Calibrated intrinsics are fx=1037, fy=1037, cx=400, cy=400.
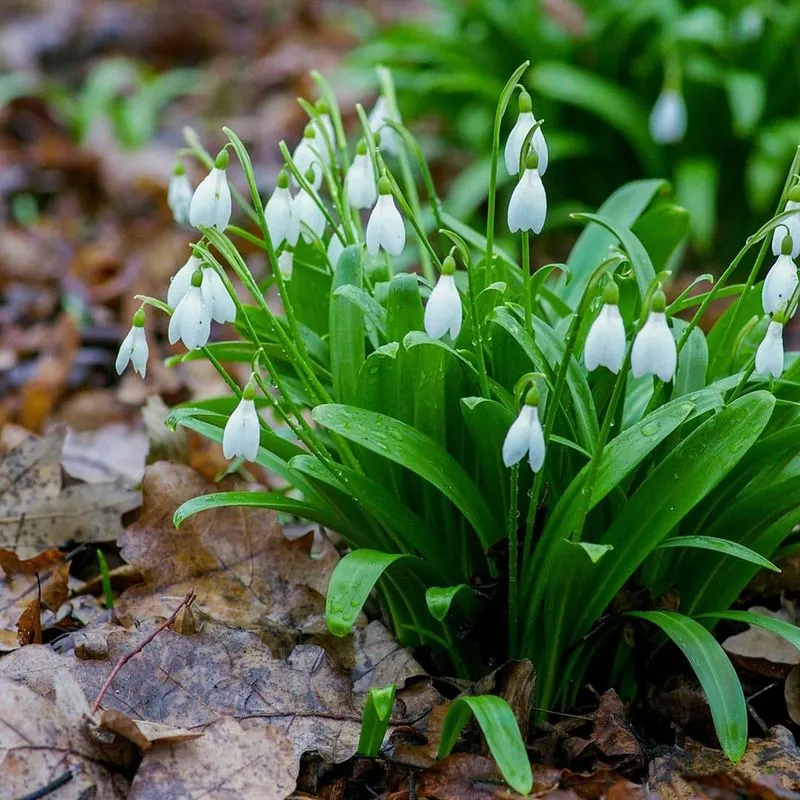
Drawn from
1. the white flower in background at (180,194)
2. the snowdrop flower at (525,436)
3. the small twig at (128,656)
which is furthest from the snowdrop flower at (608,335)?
the white flower in background at (180,194)

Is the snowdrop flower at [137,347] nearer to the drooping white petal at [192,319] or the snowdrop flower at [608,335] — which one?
the drooping white petal at [192,319]

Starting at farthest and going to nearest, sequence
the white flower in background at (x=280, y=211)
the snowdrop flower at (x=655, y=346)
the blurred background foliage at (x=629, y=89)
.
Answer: the blurred background foliage at (x=629, y=89)
the white flower in background at (x=280, y=211)
the snowdrop flower at (x=655, y=346)

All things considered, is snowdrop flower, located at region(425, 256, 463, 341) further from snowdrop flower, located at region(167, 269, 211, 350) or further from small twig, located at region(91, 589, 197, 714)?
small twig, located at region(91, 589, 197, 714)

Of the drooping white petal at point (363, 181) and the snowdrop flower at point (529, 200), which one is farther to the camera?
the drooping white petal at point (363, 181)

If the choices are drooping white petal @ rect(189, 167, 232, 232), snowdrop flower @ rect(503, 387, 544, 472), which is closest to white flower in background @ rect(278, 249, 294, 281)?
drooping white petal @ rect(189, 167, 232, 232)

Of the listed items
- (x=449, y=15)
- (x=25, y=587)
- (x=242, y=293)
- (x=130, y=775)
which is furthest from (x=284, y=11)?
(x=130, y=775)
